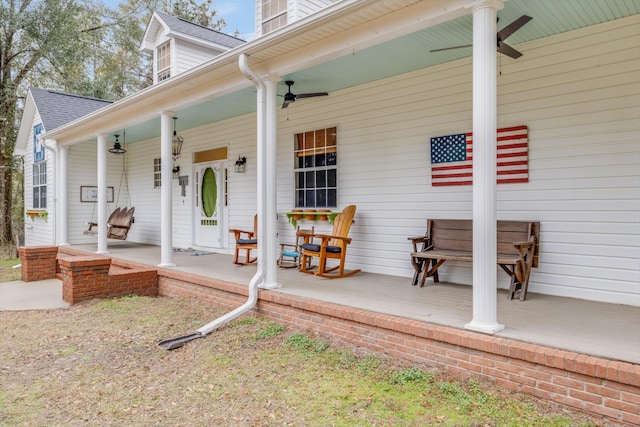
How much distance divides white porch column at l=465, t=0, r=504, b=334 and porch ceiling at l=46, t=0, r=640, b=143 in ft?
0.83

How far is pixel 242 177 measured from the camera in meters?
7.36

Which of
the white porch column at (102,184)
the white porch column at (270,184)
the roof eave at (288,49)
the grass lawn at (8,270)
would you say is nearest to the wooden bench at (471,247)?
the white porch column at (270,184)

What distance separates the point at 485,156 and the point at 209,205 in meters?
6.24

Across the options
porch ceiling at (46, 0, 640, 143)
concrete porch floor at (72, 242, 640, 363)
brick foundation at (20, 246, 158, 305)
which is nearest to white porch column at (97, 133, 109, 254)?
brick foundation at (20, 246, 158, 305)

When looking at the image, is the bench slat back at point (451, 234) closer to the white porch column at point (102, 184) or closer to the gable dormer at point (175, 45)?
the white porch column at point (102, 184)

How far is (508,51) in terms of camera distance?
3.89m

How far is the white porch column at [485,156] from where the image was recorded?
111 inches

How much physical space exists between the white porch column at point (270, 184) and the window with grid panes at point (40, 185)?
29.2 ft

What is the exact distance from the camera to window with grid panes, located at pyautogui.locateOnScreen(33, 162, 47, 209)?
10667mm

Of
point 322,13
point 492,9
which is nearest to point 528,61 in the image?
point 492,9

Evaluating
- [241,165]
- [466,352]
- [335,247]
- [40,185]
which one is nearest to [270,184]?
[335,247]

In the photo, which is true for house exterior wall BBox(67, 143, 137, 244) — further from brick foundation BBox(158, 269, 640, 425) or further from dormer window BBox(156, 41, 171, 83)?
brick foundation BBox(158, 269, 640, 425)

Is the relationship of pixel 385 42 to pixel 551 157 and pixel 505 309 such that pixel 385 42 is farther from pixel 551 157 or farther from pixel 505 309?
pixel 505 309

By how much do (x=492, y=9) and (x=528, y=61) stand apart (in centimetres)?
161
